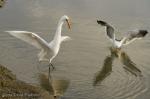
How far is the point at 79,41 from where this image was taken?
47.3ft

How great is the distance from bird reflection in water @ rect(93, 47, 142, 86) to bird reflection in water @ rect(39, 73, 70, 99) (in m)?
0.79

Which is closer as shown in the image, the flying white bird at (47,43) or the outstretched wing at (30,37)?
the outstretched wing at (30,37)

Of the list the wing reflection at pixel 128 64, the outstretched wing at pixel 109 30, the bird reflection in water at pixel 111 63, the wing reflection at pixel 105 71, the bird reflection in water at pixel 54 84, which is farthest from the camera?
the outstretched wing at pixel 109 30

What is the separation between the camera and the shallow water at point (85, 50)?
11.0 metres

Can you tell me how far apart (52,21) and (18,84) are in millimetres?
7192

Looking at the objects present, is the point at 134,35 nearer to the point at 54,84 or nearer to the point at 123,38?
the point at 123,38

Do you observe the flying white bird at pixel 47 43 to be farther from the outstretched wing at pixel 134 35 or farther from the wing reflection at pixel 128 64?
the outstretched wing at pixel 134 35

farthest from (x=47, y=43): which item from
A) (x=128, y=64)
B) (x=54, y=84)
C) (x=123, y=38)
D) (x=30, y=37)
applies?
(x=123, y=38)

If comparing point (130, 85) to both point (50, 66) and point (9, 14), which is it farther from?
point (9, 14)

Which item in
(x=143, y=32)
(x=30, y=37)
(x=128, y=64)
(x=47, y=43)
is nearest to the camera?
(x=30, y=37)

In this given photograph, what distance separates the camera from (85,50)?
13.7 m

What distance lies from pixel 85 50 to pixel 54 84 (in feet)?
9.32

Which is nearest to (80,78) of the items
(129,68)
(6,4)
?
(129,68)

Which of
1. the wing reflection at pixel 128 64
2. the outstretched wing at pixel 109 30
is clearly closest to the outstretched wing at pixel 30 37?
the wing reflection at pixel 128 64
